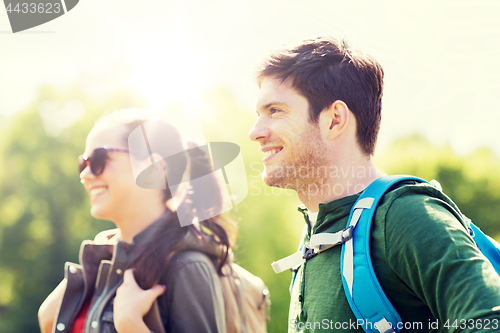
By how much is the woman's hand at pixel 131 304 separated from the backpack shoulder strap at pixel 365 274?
1.15 m

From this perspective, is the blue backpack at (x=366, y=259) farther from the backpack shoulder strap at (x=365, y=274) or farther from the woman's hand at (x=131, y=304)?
the woman's hand at (x=131, y=304)

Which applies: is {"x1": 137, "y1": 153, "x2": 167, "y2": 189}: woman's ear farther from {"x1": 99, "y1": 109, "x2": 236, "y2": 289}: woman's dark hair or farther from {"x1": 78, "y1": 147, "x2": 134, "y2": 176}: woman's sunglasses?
{"x1": 78, "y1": 147, "x2": 134, "y2": 176}: woman's sunglasses

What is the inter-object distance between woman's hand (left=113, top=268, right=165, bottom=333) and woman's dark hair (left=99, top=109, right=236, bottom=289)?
0.20 feet

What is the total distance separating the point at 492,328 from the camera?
80cm

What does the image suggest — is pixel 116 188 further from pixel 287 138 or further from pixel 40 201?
pixel 40 201

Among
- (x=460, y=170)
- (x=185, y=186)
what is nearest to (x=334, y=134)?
(x=185, y=186)

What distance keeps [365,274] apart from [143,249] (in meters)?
1.36

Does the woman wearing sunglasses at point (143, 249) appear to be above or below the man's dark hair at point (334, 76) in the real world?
below

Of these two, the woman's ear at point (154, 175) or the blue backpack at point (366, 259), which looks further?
the woman's ear at point (154, 175)

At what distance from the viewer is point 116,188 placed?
2.13 m

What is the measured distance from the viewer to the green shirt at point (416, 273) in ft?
2.78

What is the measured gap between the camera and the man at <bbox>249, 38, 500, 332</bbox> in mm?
900

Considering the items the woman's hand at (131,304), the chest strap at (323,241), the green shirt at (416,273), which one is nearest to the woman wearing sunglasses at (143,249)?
the woman's hand at (131,304)

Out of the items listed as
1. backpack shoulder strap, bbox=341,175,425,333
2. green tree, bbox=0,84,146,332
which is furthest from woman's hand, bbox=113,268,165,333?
green tree, bbox=0,84,146,332
